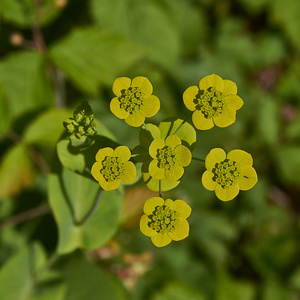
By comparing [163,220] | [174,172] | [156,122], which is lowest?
[156,122]

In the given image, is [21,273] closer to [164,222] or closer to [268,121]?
[164,222]

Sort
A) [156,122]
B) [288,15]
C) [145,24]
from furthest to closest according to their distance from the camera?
[288,15]
[156,122]
[145,24]

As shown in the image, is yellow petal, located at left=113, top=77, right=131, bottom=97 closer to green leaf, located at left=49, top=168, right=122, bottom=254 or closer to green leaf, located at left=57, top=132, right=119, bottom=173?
green leaf, located at left=57, top=132, right=119, bottom=173

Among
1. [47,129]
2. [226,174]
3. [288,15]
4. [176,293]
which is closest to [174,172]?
[226,174]

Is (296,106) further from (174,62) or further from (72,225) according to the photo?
(72,225)

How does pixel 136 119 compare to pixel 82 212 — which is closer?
pixel 136 119

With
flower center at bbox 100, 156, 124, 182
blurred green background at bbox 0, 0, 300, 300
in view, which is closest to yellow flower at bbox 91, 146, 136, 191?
flower center at bbox 100, 156, 124, 182
